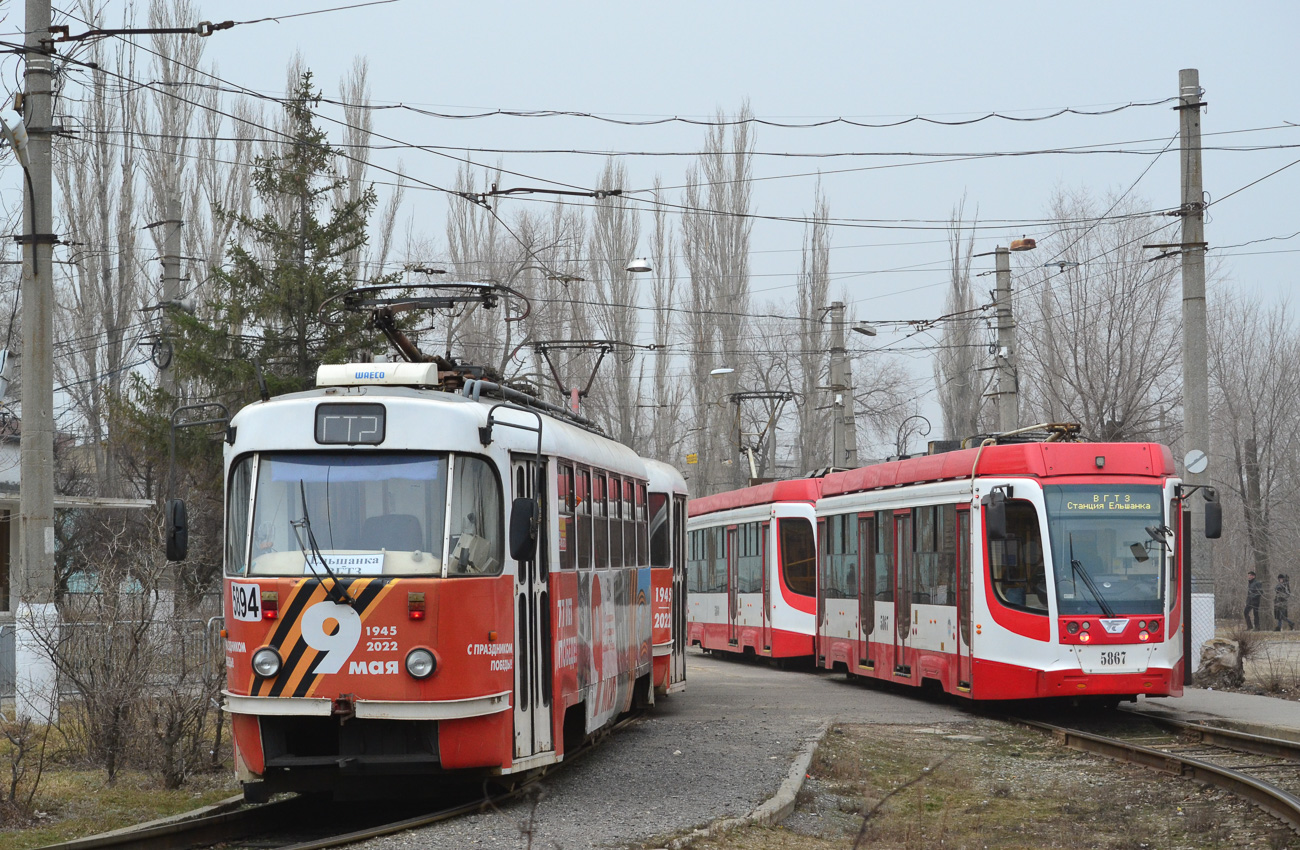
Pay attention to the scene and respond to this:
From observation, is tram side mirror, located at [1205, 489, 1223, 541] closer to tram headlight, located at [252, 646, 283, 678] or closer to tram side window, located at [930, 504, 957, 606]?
tram side window, located at [930, 504, 957, 606]

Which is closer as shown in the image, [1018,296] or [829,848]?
[829,848]

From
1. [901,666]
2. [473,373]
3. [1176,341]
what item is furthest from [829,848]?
[1176,341]

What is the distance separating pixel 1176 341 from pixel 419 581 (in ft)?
111

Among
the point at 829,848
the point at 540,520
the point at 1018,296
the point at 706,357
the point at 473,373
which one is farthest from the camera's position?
the point at 706,357

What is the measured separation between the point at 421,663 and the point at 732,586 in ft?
63.2

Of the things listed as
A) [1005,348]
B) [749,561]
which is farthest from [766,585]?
[1005,348]

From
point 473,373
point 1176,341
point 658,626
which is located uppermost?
point 1176,341

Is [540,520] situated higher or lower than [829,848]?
higher

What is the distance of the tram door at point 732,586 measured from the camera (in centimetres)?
2844

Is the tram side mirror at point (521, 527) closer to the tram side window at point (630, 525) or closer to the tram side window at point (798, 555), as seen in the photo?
the tram side window at point (630, 525)

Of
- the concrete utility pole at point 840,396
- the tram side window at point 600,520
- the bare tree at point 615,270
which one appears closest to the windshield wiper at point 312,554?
the tram side window at point 600,520

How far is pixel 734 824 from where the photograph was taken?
371 inches

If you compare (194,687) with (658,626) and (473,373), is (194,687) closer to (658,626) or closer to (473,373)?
(473,373)

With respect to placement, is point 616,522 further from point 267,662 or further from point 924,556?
point 924,556
